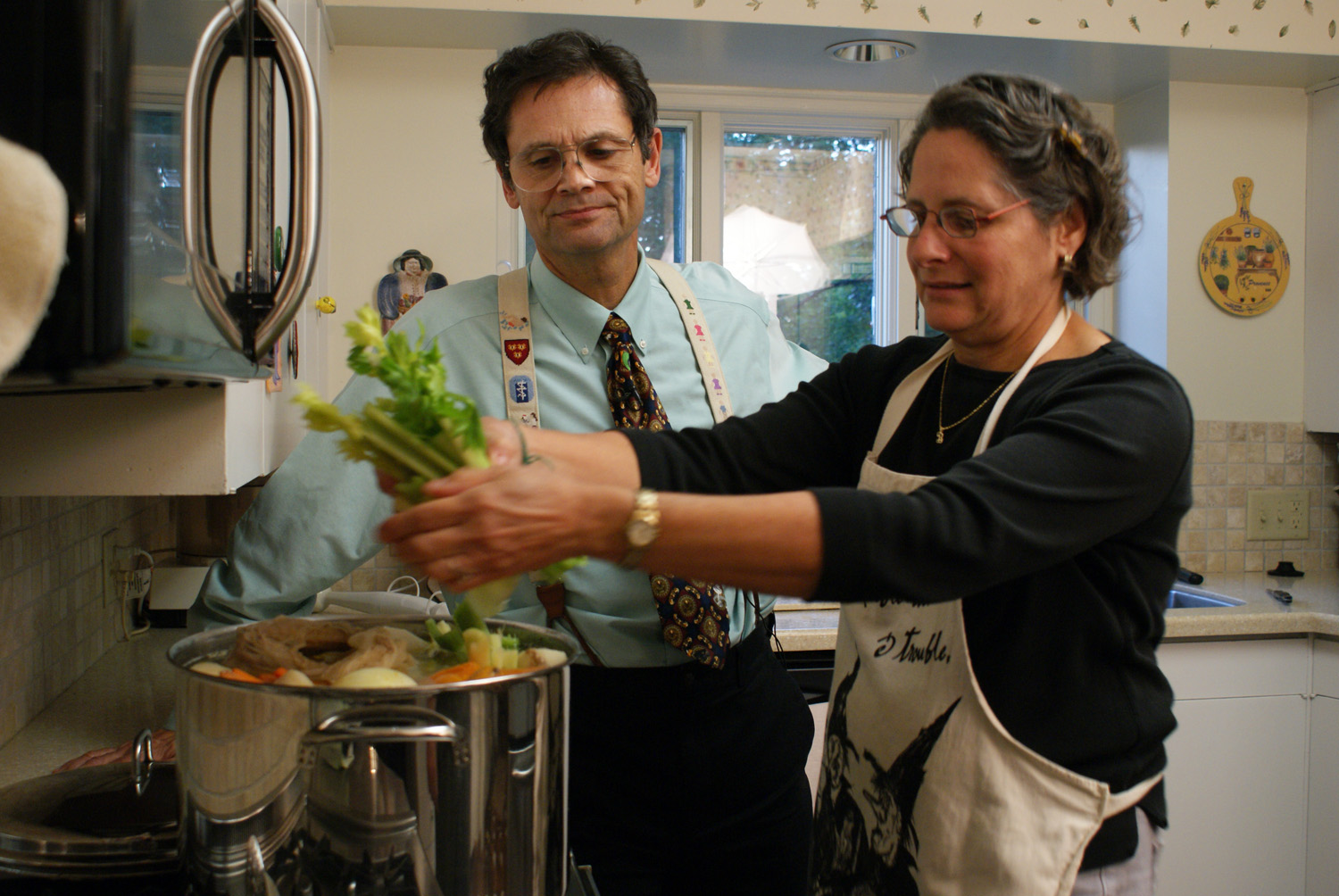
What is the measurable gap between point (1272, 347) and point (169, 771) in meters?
2.67

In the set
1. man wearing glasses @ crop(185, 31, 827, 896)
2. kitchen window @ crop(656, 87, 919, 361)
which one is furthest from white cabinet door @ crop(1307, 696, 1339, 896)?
man wearing glasses @ crop(185, 31, 827, 896)

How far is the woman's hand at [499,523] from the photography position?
2.39ft

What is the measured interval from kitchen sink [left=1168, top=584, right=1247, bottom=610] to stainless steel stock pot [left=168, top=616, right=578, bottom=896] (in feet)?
6.57

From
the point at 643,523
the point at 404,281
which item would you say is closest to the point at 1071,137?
the point at 643,523

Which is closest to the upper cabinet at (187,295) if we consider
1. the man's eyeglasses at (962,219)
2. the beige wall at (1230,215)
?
the man's eyeglasses at (962,219)

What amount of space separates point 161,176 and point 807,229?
224cm

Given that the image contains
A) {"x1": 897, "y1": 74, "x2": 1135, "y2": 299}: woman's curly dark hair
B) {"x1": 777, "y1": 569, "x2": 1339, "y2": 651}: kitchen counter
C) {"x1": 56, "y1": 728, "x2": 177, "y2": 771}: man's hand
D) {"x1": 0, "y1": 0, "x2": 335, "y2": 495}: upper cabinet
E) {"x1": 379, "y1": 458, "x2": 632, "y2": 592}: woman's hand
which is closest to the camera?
{"x1": 0, "y1": 0, "x2": 335, "y2": 495}: upper cabinet

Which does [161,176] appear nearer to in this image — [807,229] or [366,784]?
[366,784]

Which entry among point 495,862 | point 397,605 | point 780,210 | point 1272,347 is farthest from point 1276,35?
point 495,862

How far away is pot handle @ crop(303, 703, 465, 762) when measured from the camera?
67cm

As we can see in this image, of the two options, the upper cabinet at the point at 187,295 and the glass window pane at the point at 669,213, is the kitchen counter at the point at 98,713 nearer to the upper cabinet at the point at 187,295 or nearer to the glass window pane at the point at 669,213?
the upper cabinet at the point at 187,295

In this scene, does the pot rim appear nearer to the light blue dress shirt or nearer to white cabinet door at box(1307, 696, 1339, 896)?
the light blue dress shirt

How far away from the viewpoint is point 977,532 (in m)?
0.82

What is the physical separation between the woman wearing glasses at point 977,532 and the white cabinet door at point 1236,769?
52.3 inches
